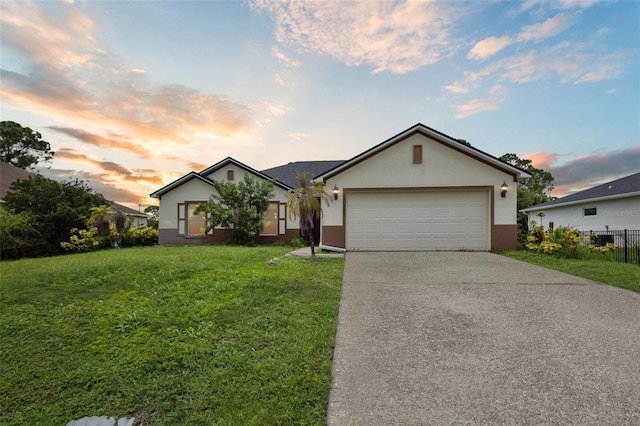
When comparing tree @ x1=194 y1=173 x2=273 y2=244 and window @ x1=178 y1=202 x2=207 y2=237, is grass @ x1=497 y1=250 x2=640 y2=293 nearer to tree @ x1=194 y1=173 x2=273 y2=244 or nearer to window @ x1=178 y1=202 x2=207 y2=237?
tree @ x1=194 y1=173 x2=273 y2=244

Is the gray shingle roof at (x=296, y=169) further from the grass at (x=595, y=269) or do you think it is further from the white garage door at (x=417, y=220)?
the grass at (x=595, y=269)

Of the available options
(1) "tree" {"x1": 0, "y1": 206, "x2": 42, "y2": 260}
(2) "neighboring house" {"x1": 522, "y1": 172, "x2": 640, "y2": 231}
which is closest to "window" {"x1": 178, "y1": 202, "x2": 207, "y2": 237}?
(1) "tree" {"x1": 0, "y1": 206, "x2": 42, "y2": 260}

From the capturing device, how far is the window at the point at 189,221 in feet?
51.0

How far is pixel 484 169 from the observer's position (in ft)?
36.0

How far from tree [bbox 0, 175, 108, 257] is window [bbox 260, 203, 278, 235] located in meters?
8.27

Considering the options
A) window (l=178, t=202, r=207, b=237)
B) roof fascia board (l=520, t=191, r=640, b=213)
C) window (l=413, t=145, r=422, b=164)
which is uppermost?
window (l=413, t=145, r=422, b=164)

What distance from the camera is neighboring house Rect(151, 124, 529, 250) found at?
1088cm

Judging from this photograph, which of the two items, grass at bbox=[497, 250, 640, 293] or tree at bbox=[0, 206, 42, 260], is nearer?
grass at bbox=[497, 250, 640, 293]

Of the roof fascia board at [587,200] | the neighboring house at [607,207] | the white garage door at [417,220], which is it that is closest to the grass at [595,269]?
the white garage door at [417,220]

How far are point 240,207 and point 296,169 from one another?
19.9 ft

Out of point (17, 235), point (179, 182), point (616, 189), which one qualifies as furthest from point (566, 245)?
point (17, 235)

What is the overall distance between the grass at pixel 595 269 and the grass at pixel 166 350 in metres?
5.85

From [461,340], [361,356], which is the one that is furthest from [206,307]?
[461,340]

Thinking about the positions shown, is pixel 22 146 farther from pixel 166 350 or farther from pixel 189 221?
pixel 166 350
